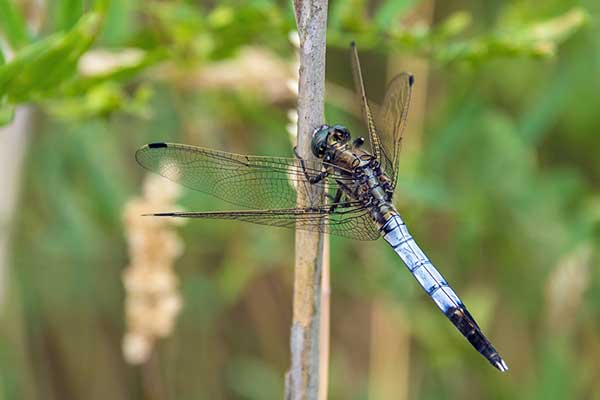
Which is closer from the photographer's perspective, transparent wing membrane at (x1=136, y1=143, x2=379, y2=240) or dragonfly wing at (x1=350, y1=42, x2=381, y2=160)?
transparent wing membrane at (x1=136, y1=143, x2=379, y2=240)

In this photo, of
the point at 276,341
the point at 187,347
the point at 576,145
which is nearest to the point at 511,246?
the point at 576,145

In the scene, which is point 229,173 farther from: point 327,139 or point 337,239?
point 337,239

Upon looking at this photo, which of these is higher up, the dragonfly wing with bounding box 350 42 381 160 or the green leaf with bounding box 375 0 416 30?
the green leaf with bounding box 375 0 416 30

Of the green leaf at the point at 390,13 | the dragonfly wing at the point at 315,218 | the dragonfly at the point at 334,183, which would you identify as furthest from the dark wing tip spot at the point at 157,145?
the green leaf at the point at 390,13

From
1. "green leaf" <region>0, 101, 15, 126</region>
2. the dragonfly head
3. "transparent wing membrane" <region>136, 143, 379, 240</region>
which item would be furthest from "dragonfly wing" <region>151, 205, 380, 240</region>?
"green leaf" <region>0, 101, 15, 126</region>

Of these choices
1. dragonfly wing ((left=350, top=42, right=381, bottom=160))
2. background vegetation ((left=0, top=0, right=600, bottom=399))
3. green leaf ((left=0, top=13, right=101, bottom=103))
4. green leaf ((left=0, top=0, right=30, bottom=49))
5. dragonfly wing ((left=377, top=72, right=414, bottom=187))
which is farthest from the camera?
background vegetation ((left=0, top=0, right=600, bottom=399))

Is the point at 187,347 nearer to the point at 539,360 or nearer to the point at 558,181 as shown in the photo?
the point at 539,360

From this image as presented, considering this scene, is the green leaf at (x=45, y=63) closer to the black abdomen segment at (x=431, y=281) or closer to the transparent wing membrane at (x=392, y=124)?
the transparent wing membrane at (x=392, y=124)

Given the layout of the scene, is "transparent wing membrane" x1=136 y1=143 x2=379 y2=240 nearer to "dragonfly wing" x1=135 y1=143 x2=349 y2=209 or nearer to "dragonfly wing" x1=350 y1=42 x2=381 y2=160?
"dragonfly wing" x1=135 y1=143 x2=349 y2=209
